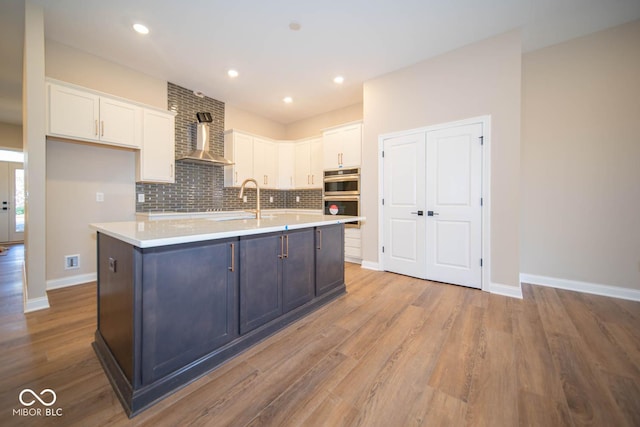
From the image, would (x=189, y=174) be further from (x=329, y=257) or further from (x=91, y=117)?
(x=329, y=257)

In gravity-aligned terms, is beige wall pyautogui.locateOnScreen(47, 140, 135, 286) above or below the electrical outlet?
above

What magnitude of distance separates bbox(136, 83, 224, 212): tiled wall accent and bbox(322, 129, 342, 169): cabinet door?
204 centimetres

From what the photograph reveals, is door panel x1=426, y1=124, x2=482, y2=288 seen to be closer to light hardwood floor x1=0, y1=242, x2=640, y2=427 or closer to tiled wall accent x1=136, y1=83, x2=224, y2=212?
light hardwood floor x1=0, y1=242, x2=640, y2=427

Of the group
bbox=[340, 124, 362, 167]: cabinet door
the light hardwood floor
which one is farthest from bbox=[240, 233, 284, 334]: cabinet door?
bbox=[340, 124, 362, 167]: cabinet door

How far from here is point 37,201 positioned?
98.8 inches

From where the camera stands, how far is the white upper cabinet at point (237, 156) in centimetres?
476

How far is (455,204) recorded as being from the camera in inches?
128

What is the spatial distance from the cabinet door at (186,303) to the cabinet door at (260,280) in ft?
0.24

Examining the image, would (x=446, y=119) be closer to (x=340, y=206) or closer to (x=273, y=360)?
(x=340, y=206)

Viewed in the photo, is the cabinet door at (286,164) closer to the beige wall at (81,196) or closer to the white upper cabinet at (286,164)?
the white upper cabinet at (286,164)

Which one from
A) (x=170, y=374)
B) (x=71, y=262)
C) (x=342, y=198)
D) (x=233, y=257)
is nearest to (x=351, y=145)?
(x=342, y=198)

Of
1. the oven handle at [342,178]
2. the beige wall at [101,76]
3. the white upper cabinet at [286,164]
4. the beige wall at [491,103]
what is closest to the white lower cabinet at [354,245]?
the oven handle at [342,178]

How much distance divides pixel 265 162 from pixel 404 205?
306 cm

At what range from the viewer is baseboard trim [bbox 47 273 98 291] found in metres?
3.10
